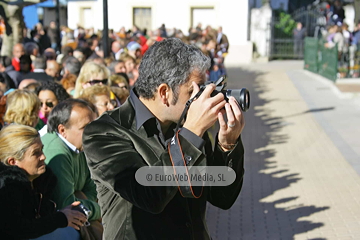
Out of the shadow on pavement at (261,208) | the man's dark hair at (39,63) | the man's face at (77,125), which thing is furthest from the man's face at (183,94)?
the man's dark hair at (39,63)

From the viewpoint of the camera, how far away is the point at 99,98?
556cm

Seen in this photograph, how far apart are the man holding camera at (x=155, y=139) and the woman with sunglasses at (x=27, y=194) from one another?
1.08m

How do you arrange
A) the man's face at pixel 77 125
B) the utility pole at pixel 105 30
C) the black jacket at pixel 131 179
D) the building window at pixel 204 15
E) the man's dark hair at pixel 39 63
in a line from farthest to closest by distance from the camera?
1. the building window at pixel 204 15
2. the utility pole at pixel 105 30
3. the man's dark hair at pixel 39 63
4. the man's face at pixel 77 125
5. the black jacket at pixel 131 179

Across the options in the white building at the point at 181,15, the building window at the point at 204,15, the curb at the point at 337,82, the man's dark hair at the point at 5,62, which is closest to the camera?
the man's dark hair at the point at 5,62

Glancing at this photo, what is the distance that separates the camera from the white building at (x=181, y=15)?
27625mm

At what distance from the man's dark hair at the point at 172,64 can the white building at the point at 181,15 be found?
24682 millimetres

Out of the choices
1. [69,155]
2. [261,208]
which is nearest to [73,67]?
[261,208]

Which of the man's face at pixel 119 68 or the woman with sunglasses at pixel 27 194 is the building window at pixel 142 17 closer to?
the man's face at pixel 119 68

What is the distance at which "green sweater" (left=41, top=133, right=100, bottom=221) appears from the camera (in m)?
3.88

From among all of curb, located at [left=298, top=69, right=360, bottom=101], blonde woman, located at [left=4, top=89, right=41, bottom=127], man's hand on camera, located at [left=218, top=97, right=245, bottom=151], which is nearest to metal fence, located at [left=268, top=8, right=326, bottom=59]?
curb, located at [left=298, top=69, right=360, bottom=101]

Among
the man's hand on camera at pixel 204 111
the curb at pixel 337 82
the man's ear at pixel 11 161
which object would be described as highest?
the man's hand on camera at pixel 204 111

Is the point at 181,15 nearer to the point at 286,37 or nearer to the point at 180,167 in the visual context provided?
the point at 286,37

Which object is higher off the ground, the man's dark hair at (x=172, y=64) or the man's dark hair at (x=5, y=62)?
the man's dark hair at (x=172, y=64)

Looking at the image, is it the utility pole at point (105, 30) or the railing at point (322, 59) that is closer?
the utility pole at point (105, 30)
